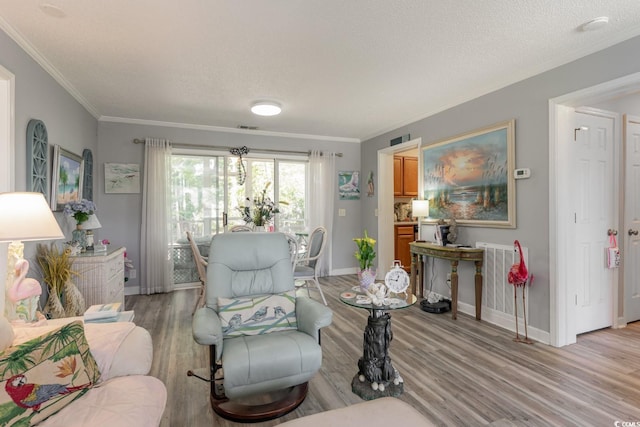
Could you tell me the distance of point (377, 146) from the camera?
5.51m

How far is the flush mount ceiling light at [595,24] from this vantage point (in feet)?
7.20

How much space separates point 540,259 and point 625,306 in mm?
1284

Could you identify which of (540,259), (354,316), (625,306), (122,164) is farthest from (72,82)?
(625,306)

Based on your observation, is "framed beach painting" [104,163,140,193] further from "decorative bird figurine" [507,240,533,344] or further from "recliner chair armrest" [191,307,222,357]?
"decorative bird figurine" [507,240,533,344]

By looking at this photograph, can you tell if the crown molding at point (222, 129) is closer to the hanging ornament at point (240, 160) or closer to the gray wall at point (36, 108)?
the hanging ornament at point (240, 160)

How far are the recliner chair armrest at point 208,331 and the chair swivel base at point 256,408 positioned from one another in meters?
0.33

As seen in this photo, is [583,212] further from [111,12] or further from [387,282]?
[111,12]

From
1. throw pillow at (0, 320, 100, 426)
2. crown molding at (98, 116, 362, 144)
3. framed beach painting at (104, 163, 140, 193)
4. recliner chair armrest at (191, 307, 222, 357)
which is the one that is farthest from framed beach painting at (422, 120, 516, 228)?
framed beach painting at (104, 163, 140, 193)

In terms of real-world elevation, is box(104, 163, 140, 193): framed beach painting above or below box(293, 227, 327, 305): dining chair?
above

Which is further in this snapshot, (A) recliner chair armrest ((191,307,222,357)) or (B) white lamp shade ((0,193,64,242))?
(A) recliner chair armrest ((191,307,222,357))

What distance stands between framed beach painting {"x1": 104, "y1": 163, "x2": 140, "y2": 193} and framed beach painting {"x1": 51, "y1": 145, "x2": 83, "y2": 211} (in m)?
0.83

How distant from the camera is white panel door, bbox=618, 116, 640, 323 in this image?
3281 millimetres

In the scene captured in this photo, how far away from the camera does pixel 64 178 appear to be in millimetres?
3271

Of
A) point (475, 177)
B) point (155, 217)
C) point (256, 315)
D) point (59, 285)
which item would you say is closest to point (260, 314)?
point (256, 315)
